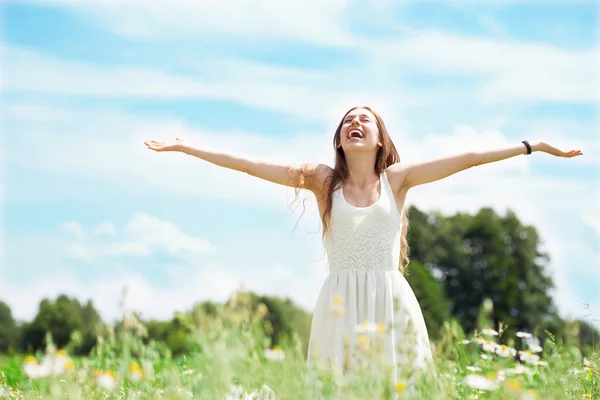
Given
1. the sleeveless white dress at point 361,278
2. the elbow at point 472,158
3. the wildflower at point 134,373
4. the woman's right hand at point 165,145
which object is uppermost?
the woman's right hand at point 165,145

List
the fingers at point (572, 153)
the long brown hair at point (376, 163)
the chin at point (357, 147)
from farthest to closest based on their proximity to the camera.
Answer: the fingers at point (572, 153), the long brown hair at point (376, 163), the chin at point (357, 147)

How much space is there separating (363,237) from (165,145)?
1.72m

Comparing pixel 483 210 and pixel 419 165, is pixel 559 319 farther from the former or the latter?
pixel 419 165

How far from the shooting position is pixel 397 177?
235 inches

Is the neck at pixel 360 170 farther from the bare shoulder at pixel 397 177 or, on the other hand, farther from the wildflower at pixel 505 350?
Answer: the wildflower at pixel 505 350

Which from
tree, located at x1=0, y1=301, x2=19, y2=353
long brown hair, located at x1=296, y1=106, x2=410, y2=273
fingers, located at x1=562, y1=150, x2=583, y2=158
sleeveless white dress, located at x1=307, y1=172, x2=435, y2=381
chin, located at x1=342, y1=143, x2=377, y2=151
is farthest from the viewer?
tree, located at x1=0, y1=301, x2=19, y2=353

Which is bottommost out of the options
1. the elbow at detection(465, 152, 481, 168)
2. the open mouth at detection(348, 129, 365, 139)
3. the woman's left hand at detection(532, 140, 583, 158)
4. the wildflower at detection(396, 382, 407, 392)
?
the wildflower at detection(396, 382, 407, 392)

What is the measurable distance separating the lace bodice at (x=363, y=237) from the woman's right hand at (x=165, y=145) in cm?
131

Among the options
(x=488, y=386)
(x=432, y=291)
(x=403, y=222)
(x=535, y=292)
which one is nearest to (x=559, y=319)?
(x=535, y=292)

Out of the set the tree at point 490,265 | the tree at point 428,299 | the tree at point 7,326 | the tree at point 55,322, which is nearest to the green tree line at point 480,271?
the tree at point 490,265

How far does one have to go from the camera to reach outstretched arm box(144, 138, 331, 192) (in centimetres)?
591

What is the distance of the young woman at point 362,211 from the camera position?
551 centimetres

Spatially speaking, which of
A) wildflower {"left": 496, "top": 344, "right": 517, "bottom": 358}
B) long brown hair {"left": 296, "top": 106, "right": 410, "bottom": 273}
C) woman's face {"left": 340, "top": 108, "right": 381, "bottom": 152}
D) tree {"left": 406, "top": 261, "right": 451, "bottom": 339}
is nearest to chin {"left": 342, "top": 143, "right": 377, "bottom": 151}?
woman's face {"left": 340, "top": 108, "right": 381, "bottom": 152}

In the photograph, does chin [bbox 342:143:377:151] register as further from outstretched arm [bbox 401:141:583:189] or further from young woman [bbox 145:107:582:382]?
outstretched arm [bbox 401:141:583:189]
